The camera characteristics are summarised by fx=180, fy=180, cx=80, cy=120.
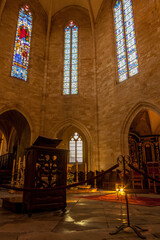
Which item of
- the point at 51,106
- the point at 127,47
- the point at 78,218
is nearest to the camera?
the point at 78,218

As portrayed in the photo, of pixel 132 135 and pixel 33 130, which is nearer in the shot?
pixel 33 130

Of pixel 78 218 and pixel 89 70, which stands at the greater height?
pixel 89 70

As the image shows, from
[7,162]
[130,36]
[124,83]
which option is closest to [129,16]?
[130,36]

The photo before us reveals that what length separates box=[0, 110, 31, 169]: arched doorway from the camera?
496 inches

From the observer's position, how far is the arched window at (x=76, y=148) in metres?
14.7

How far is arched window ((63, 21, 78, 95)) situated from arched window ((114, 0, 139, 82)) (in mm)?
3442

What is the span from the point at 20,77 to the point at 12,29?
11.9 ft

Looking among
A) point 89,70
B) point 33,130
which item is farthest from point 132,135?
point 33,130

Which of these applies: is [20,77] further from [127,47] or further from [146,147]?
[146,147]

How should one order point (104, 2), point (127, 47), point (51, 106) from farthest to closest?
1. point (104, 2)
2. point (51, 106)
3. point (127, 47)

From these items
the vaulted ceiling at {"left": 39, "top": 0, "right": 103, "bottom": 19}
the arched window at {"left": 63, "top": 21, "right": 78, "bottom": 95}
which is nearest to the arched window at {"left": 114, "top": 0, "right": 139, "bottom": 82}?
the vaulted ceiling at {"left": 39, "top": 0, "right": 103, "bottom": 19}

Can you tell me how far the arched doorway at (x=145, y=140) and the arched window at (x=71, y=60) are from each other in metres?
5.40

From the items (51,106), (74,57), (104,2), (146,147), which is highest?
(104,2)

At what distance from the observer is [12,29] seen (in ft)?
41.6
